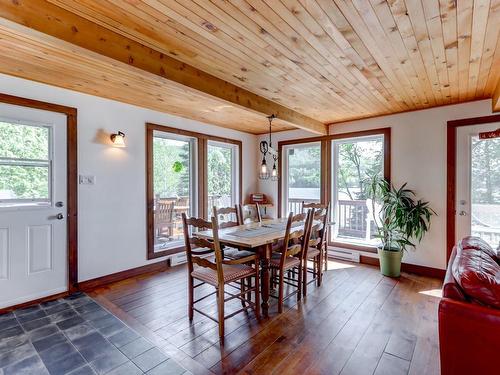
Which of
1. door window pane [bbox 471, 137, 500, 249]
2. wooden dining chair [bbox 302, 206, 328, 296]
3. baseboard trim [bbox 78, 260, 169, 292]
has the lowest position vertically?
baseboard trim [bbox 78, 260, 169, 292]

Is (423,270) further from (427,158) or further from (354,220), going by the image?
(427,158)

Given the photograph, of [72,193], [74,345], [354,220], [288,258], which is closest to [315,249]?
[288,258]

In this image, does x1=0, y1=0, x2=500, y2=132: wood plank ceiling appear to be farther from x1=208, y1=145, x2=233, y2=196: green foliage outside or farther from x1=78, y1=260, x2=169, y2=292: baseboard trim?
x1=78, y1=260, x2=169, y2=292: baseboard trim

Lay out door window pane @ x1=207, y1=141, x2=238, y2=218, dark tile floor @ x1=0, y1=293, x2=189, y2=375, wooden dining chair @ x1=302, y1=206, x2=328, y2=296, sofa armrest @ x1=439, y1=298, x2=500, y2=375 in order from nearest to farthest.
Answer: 1. sofa armrest @ x1=439, y1=298, x2=500, y2=375
2. dark tile floor @ x1=0, y1=293, x2=189, y2=375
3. wooden dining chair @ x1=302, y1=206, x2=328, y2=296
4. door window pane @ x1=207, y1=141, x2=238, y2=218

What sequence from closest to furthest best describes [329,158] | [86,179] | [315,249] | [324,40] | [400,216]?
[324,40], [86,179], [315,249], [400,216], [329,158]

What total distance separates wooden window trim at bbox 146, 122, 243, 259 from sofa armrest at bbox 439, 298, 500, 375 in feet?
11.6

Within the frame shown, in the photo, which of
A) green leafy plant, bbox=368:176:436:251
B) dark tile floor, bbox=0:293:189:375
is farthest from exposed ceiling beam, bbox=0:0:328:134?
green leafy plant, bbox=368:176:436:251

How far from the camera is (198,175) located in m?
4.60

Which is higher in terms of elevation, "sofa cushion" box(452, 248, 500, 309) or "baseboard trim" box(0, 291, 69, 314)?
"sofa cushion" box(452, 248, 500, 309)

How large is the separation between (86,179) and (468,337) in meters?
3.79

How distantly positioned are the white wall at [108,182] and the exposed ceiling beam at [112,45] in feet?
5.29

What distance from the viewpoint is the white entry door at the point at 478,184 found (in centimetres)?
337

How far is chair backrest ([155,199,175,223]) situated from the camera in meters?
4.13

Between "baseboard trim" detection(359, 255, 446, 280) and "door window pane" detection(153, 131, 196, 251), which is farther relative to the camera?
"door window pane" detection(153, 131, 196, 251)
